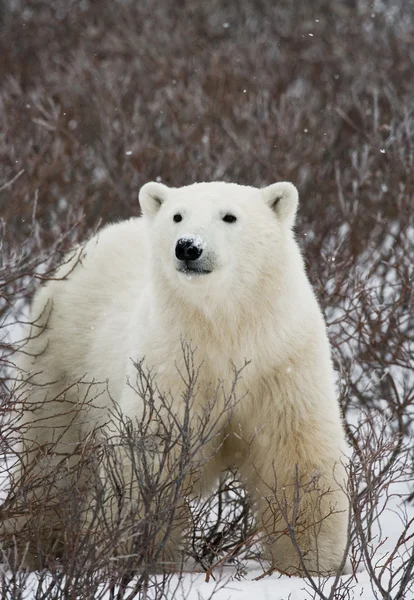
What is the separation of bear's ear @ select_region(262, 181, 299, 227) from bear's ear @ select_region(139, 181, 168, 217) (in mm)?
334

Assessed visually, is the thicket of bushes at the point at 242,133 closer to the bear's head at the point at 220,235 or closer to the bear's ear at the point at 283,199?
the bear's head at the point at 220,235

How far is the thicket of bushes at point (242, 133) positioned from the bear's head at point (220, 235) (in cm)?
61

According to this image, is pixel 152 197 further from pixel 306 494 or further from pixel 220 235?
pixel 306 494

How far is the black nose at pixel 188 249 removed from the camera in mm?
2547

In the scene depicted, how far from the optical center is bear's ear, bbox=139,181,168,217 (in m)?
2.97

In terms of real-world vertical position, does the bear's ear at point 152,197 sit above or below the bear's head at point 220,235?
above

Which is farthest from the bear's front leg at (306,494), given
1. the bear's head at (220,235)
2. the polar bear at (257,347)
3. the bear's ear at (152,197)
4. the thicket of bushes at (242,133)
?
the bear's ear at (152,197)

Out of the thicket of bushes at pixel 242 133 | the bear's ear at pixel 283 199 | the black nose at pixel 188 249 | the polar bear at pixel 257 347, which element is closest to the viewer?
the black nose at pixel 188 249

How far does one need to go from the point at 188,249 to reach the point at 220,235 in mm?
139

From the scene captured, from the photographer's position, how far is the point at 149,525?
2.18m

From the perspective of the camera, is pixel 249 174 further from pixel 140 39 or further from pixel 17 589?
pixel 17 589

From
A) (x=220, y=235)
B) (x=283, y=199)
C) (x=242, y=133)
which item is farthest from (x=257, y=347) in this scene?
(x=242, y=133)

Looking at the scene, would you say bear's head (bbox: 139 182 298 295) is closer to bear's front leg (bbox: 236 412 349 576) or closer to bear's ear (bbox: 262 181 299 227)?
bear's ear (bbox: 262 181 299 227)

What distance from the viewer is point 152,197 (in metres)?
2.99
